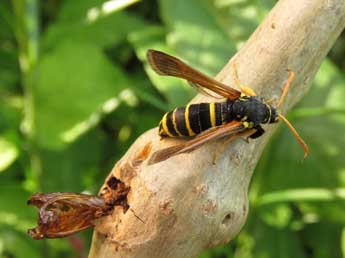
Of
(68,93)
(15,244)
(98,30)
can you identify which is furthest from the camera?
(98,30)

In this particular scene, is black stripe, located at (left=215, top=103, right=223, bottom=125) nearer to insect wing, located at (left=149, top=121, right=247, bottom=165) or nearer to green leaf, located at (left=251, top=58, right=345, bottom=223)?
insect wing, located at (left=149, top=121, right=247, bottom=165)

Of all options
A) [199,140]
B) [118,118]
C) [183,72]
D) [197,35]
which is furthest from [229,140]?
[118,118]

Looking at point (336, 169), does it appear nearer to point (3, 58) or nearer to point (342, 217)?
point (342, 217)

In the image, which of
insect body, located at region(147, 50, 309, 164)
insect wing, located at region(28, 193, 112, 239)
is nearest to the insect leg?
insect body, located at region(147, 50, 309, 164)

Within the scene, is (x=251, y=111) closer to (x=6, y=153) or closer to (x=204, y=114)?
(x=204, y=114)

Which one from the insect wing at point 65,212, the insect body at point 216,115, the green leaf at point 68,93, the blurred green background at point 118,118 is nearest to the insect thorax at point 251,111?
the insect body at point 216,115

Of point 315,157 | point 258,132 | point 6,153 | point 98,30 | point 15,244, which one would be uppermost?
point 258,132
